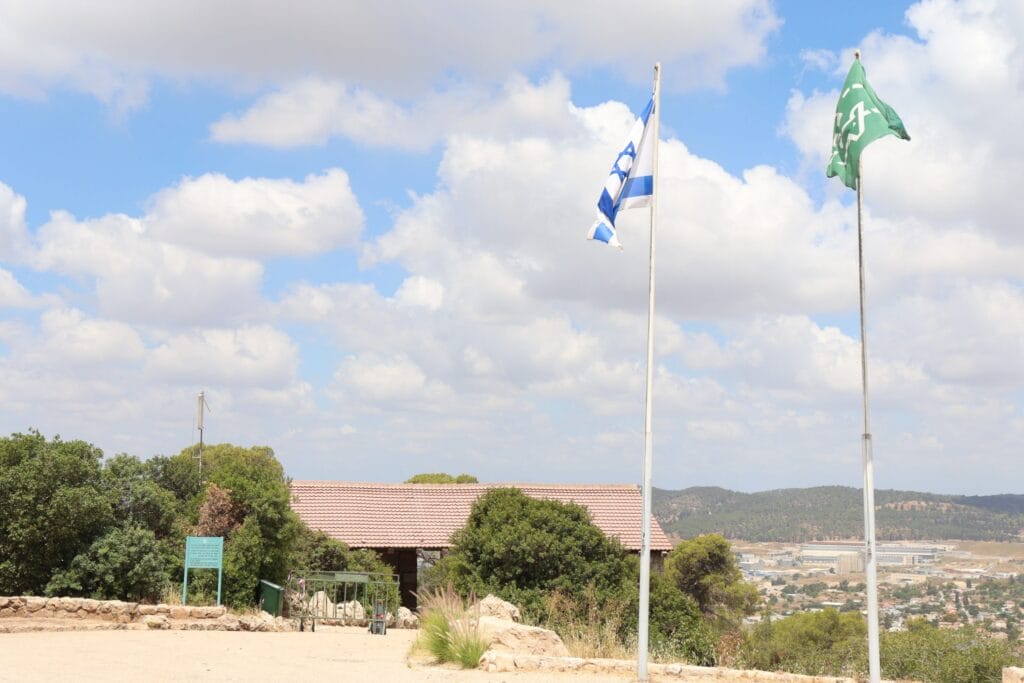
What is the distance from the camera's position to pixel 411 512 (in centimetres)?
3872

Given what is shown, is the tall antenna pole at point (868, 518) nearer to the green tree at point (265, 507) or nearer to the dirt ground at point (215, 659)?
the dirt ground at point (215, 659)

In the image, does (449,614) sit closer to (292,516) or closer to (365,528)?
(292,516)

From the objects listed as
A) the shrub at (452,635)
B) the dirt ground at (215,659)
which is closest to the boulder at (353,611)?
the dirt ground at (215,659)

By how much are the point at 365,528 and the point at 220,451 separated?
17.9 metres

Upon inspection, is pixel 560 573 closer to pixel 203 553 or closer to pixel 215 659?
pixel 203 553

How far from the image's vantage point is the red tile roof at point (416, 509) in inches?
1447

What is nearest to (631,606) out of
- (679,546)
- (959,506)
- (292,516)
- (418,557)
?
(292,516)

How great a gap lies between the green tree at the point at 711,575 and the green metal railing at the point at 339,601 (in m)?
22.5

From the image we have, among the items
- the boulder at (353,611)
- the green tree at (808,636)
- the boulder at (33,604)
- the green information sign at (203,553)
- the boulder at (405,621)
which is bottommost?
the green tree at (808,636)

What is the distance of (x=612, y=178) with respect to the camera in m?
14.4

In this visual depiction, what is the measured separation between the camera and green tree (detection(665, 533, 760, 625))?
48062 mm

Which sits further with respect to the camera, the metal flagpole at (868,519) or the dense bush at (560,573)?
the dense bush at (560,573)

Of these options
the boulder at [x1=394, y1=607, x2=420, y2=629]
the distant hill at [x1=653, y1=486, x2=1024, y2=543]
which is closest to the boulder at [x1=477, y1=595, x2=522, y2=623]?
the boulder at [x1=394, y1=607, x2=420, y2=629]

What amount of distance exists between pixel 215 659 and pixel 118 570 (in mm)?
8513
